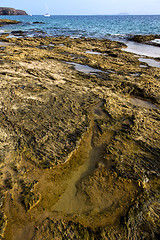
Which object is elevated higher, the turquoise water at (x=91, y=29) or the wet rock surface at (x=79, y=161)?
the turquoise water at (x=91, y=29)

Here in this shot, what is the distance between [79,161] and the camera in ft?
14.0

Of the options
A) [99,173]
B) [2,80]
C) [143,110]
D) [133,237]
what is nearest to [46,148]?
[99,173]

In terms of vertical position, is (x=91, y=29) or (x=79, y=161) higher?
(x=91, y=29)

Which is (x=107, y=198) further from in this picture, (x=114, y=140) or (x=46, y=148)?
(x=46, y=148)

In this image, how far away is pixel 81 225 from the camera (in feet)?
9.45

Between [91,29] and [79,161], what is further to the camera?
[91,29]

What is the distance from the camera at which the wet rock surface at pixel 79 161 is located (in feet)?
9.64

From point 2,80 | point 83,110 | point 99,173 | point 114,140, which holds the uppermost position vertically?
point 2,80

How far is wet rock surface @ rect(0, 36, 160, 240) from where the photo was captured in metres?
2.94

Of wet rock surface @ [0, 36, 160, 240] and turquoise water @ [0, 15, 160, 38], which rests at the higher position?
turquoise water @ [0, 15, 160, 38]

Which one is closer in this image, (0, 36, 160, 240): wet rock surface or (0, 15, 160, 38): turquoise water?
(0, 36, 160, 240): wet rock surface

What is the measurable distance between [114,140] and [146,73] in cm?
774

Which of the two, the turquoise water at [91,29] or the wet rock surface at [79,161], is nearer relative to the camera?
the wet rock surface at [79,161]

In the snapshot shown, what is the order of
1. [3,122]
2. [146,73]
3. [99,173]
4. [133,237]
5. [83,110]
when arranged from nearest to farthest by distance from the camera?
[133,237]
[99,173]
[3,122]
[83,110]
[146,73]
